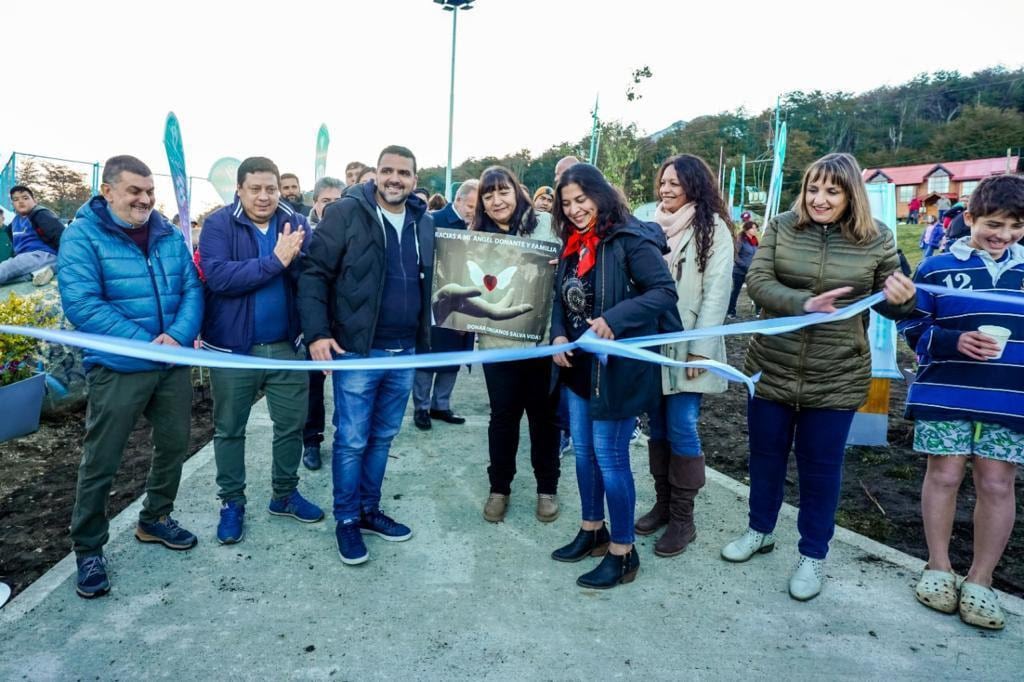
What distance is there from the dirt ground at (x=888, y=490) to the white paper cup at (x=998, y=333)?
1.33 m

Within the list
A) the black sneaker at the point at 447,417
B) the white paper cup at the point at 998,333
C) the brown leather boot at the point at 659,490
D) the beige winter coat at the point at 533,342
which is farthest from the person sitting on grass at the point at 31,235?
the white paper cup at the point at 998,333

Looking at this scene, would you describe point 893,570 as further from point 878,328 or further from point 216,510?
point 216,510

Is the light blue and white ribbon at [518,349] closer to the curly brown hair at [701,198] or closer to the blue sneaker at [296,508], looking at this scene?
the curly brown hair at [701,198]

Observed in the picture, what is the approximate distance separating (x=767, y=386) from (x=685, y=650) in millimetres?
1310

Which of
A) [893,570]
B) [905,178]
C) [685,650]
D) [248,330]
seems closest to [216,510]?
[248,330]

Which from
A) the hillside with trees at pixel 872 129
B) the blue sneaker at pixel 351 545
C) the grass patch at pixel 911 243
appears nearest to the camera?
the blue sneaker at pixel 351 545

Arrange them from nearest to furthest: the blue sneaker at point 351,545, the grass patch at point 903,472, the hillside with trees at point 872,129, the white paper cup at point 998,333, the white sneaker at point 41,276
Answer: the white paper cup at point 998,333 → the blue sneaker at point 351,545 → the grass patch at point 903,472 → the white sneaker at point 41,276 → the hillside with trees at point 872,129

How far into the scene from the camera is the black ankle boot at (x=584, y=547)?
136 inches

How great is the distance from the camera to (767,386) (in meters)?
3.24

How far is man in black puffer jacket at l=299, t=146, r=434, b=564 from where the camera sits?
3391mm

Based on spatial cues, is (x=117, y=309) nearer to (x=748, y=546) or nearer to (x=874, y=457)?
(x=748, y=546)

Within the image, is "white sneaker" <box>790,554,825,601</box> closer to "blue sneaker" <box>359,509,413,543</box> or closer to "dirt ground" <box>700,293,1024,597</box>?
"dirt ground" <box>700,293,1024,597</box>

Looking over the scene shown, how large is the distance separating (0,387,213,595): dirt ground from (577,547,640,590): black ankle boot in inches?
108

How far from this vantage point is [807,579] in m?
3.14
